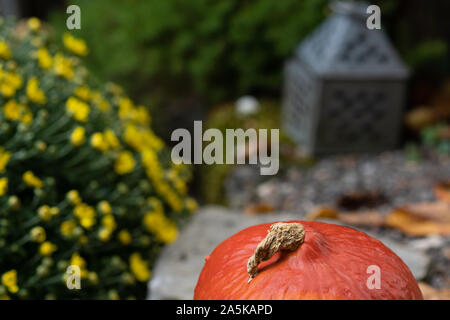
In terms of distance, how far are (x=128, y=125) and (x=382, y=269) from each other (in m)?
1.39

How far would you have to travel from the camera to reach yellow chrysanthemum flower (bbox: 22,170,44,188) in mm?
1549

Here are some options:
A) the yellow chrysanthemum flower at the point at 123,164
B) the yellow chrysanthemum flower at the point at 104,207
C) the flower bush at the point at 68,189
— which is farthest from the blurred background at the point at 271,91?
the yellow chrysanthemum flower at the point at 104,207

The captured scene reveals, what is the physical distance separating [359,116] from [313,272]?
7.22 ft

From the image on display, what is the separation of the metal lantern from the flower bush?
113 cm

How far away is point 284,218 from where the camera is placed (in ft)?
6.98

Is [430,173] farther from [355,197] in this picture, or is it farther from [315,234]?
[315,234]

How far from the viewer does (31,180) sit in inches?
61.0

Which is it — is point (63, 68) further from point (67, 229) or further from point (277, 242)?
point (277, 242)

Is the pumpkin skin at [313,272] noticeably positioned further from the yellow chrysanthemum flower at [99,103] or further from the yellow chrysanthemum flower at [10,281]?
the yellow chrysanthemum flower at [99,103]

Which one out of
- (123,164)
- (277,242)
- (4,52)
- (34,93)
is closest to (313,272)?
(277,242)

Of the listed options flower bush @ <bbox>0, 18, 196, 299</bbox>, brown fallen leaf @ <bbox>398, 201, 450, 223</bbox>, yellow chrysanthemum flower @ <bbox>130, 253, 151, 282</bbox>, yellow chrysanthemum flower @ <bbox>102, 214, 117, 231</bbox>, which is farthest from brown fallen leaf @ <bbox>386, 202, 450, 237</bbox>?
yellow chrysanthemum flower @ <bbox>102, 214, 117, 231</bbox>

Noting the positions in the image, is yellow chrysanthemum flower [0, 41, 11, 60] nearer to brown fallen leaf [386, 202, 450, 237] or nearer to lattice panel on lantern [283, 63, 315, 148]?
brown fallen leaf [386, 202, 450, 237]

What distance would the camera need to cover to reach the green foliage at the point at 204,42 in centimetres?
343

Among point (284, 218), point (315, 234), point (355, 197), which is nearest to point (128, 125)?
point (284, 218)
